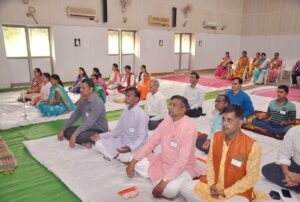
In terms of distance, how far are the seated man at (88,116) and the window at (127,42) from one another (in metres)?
7.80

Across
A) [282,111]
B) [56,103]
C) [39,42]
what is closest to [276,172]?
[282,111]

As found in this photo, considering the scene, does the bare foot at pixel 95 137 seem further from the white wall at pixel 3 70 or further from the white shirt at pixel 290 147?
the white wall at pixel 3 70

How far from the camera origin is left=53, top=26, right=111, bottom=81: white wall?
9.02 metres

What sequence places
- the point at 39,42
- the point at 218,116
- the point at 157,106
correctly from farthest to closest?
the point at 39,42 < the point at 157,106 < the point at 218,116

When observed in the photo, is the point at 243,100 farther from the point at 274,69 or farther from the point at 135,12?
the point at 135,12

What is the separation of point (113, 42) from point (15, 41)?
3.76 metres

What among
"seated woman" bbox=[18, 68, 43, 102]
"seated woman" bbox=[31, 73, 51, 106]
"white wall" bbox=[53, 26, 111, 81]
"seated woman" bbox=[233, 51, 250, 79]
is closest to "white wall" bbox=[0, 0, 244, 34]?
"white wall" bbox=[53, 26, 111, 81]

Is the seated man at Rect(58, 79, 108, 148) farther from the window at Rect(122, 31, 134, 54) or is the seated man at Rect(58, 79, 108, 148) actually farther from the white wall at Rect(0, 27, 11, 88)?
the window at Rect(122, 31, 134, 54)

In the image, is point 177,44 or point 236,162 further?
point 177,44

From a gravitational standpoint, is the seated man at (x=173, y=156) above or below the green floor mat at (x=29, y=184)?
above

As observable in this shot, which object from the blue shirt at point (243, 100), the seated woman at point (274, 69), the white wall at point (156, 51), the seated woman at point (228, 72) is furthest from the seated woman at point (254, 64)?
the blue shirt at point (243, 100)

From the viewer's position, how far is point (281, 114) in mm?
3980

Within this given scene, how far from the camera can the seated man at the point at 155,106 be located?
432 cm

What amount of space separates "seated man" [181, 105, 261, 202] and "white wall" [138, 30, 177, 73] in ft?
31.6
